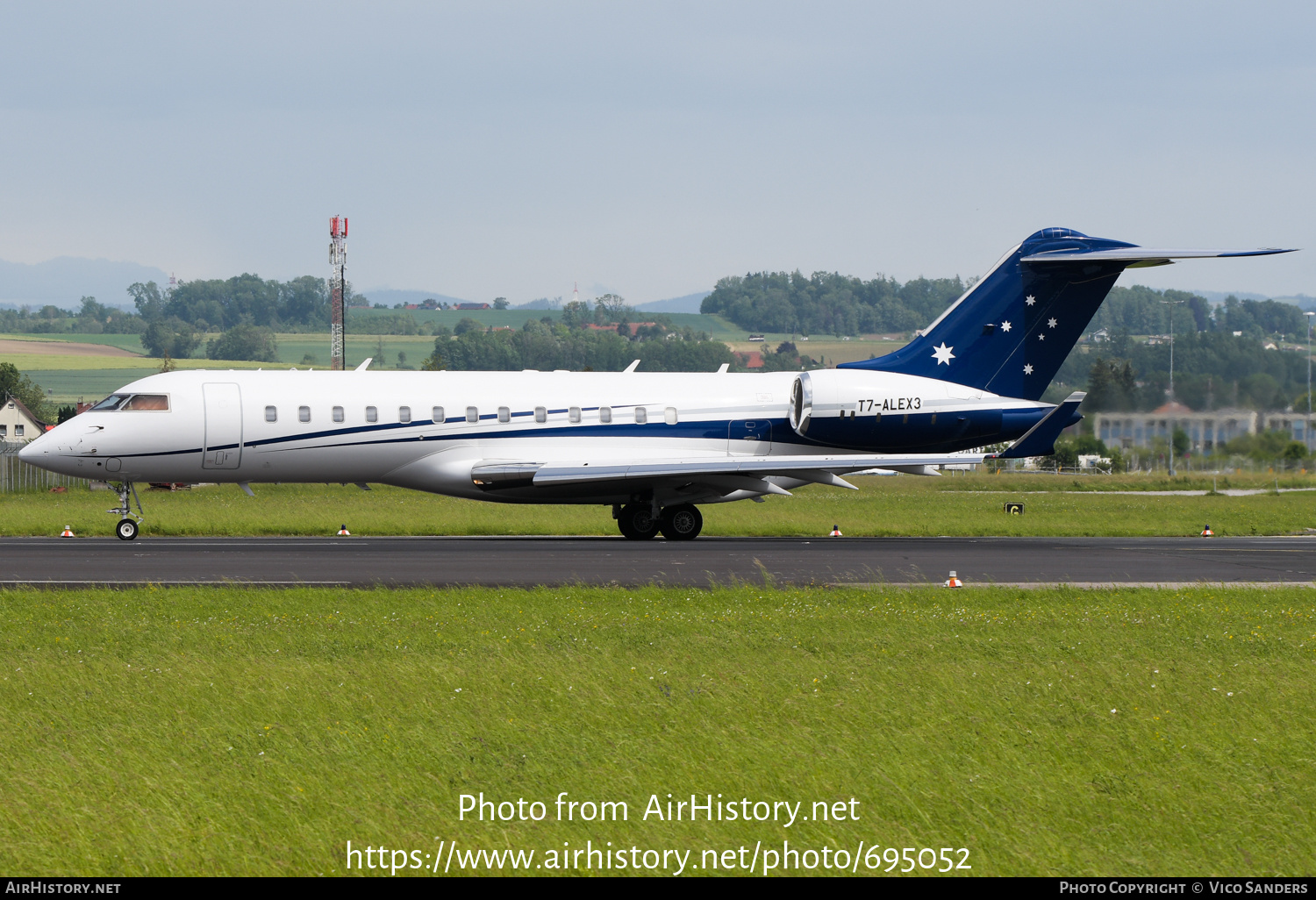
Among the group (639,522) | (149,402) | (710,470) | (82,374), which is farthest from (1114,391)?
(82,374)

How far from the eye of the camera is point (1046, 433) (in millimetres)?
28344

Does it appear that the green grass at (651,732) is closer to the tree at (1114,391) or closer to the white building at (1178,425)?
the white building at (1178,425)

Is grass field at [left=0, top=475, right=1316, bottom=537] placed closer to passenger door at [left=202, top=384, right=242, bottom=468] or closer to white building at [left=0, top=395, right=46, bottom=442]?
passenger door at [left=202, top=384, right=242, bottom=468]

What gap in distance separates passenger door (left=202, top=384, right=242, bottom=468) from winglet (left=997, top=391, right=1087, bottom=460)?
53.1 feet

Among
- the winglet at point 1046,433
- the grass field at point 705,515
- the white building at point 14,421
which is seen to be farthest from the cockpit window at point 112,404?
the white building at point 14,421

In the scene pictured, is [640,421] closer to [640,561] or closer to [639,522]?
[639,522]

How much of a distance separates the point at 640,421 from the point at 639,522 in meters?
2.21

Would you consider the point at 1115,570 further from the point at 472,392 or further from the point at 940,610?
the point at 472,392

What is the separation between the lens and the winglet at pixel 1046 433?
1101 inches

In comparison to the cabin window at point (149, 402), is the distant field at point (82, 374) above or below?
below

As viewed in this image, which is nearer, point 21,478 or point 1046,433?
point 1046,433

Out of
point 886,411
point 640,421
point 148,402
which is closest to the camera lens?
point 148,402

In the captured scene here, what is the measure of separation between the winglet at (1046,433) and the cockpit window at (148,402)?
17.8 meters

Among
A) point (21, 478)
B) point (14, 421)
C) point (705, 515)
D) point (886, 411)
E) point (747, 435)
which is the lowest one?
point (14, 421)
